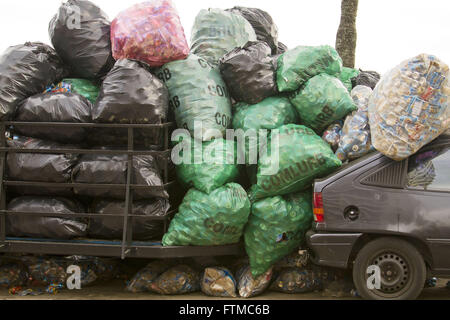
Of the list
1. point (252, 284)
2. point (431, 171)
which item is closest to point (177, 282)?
point (252, 284)

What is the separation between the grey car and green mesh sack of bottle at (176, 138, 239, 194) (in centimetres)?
83

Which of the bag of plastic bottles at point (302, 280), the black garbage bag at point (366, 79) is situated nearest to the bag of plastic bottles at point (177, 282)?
the bag of plastic bottles at point (302, 280)

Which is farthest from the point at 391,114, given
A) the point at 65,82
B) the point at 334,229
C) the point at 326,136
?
the point at 65,82

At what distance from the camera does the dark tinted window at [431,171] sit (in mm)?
4863

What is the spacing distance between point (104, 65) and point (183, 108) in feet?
3.25

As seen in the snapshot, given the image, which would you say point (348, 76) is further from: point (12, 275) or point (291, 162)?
point (12, 275)

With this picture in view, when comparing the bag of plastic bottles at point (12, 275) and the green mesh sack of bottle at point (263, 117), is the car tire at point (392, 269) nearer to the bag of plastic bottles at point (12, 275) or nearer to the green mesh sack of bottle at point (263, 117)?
the green mesh sack of bottle at point (263, 117)

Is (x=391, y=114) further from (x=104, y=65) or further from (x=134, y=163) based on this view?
(x=104, y=65)

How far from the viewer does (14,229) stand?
534 centimetres

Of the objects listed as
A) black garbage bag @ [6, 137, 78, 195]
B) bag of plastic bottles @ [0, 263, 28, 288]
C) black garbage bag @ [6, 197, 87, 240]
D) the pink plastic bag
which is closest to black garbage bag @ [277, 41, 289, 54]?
the pink plastic bag

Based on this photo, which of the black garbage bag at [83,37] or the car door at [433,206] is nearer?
the car door at [433,206]

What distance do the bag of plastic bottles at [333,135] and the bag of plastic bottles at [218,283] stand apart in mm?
1583

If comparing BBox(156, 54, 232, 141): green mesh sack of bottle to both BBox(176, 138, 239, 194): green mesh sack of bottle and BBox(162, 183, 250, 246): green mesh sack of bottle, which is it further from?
BBox(162, 183, 250, 246): green mesh sack of bottle

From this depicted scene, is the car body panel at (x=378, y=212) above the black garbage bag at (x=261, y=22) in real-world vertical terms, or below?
below
